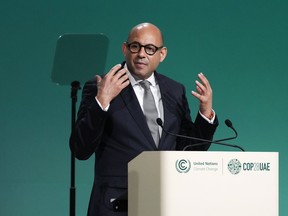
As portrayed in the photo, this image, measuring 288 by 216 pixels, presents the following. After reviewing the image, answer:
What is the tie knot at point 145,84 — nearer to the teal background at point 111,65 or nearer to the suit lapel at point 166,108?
the suit lapel at point 166,108

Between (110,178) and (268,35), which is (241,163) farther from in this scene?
(268,35)

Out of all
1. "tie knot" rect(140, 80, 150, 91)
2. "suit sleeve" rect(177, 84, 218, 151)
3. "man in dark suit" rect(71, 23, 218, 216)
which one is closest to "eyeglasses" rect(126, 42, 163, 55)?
"man in dark suit" rect(71, 23, 218, 216)

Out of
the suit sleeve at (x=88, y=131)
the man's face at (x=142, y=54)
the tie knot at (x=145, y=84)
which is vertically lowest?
the suit sleeve at (x=88, y=131)

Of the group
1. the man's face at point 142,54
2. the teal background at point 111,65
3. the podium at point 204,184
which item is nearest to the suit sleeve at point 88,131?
the man's face at point 142,54

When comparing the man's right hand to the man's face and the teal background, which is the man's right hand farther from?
the teal background

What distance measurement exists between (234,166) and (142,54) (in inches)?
31.7

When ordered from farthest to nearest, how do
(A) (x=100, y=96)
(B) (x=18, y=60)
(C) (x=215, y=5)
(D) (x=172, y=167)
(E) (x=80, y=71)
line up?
(C) (x=215, y=5) → (B) (x=18, y=60) → (E) (x=80, y=71) → (A) (x=100, y=96) → (D) (x=172, y=167)

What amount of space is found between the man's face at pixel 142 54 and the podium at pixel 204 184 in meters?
0.66

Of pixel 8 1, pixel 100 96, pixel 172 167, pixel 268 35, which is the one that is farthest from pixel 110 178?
pixel 268 35

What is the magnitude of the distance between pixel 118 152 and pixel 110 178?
11 cm

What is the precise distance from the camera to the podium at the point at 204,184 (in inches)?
77.7

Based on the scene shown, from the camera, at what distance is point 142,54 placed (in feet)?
8.77

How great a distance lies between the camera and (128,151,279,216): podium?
197 cm

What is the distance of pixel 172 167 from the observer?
1.97 m
